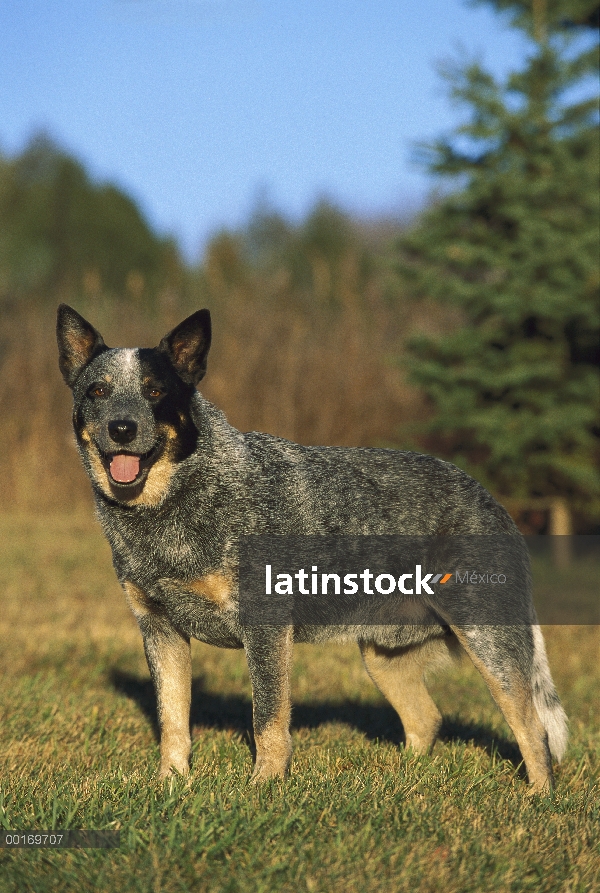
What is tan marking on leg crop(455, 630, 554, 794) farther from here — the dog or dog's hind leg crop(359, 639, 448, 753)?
dog's hind leg crop(359, 639, 448, 753)

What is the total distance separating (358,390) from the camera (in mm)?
14914

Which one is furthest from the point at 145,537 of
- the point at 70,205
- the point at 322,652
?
the point at 70,205

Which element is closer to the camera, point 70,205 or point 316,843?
point 316,843

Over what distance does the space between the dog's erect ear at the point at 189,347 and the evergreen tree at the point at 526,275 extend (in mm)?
7825

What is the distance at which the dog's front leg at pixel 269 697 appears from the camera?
168 inches

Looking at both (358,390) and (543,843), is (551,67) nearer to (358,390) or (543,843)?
(358,390)

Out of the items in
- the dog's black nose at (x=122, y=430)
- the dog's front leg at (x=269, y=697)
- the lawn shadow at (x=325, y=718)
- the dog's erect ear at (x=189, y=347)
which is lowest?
the lawn shadow at (x=325, y=718)

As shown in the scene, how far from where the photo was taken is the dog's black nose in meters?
4.20

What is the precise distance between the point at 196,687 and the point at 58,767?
2.21m

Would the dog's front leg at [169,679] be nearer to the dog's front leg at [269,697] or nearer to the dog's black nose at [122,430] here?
the dog's front leg at [269,697]
